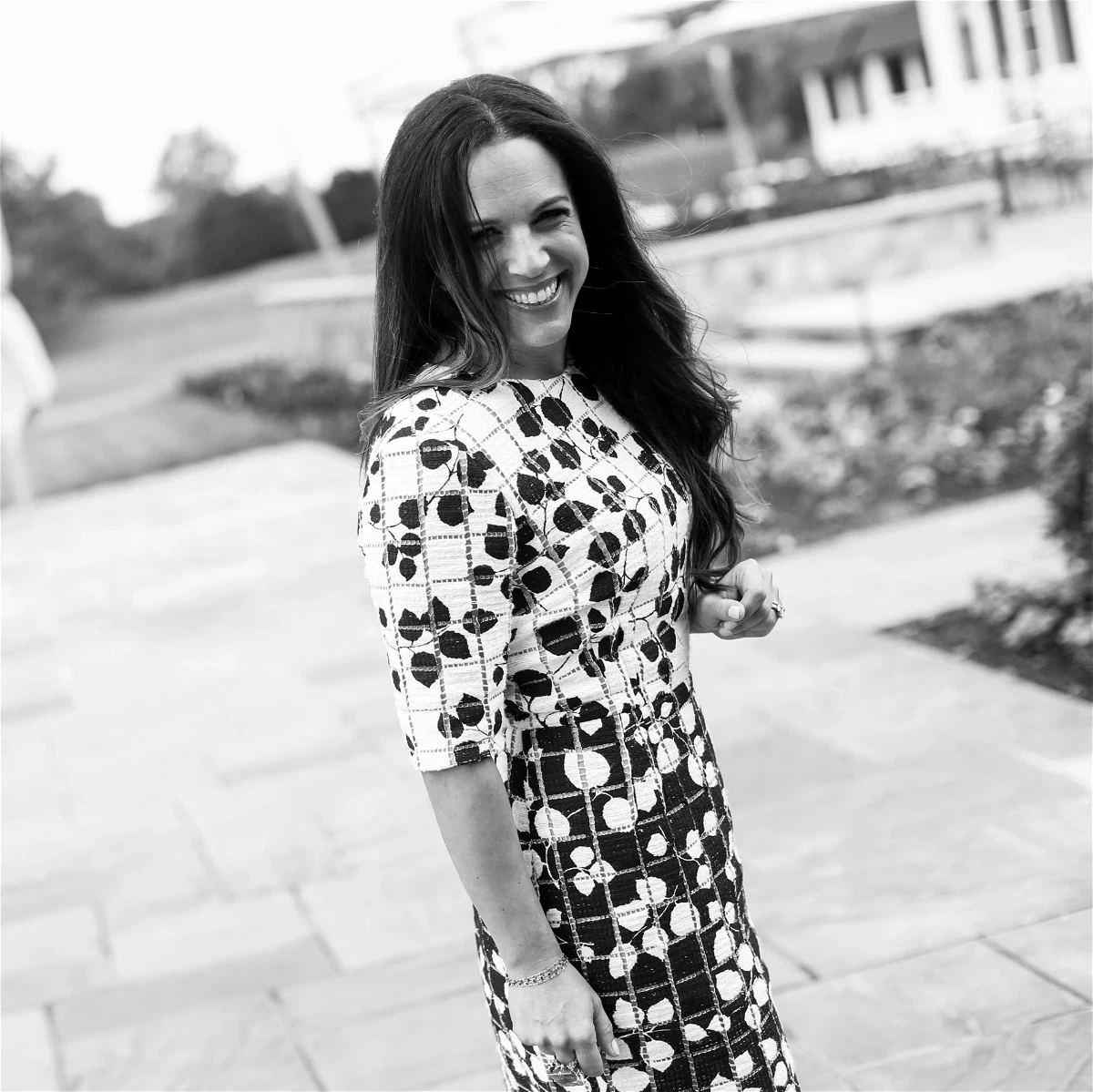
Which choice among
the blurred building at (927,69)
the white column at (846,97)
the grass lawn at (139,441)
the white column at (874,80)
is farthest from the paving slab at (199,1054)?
the white column at (846,97)

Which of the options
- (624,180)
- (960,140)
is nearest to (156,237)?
(960,140)

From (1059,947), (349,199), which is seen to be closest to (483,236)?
(1059,947)

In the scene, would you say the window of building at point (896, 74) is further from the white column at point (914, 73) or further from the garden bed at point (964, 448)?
the garden bed at point (964, 448)

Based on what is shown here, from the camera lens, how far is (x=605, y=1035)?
1597 millimetres

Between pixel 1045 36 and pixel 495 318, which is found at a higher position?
pixel 495 318

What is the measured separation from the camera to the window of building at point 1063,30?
905 inches

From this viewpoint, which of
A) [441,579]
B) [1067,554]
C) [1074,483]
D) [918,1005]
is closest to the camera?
[441,579]

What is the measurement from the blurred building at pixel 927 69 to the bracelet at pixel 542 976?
1347cm

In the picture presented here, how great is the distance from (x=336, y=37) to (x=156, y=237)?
22680mm

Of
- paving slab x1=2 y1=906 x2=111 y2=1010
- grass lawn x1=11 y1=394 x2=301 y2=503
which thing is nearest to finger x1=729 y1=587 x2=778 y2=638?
paving slab x1=2 y1=906 x2=111 y2=1010

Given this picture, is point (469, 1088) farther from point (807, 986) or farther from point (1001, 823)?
point (1001, 823)

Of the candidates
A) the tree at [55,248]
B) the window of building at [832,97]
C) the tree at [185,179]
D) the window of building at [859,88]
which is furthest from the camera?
the window of building at [832,97]

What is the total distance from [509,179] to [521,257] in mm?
82

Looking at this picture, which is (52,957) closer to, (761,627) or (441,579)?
(761,627)
